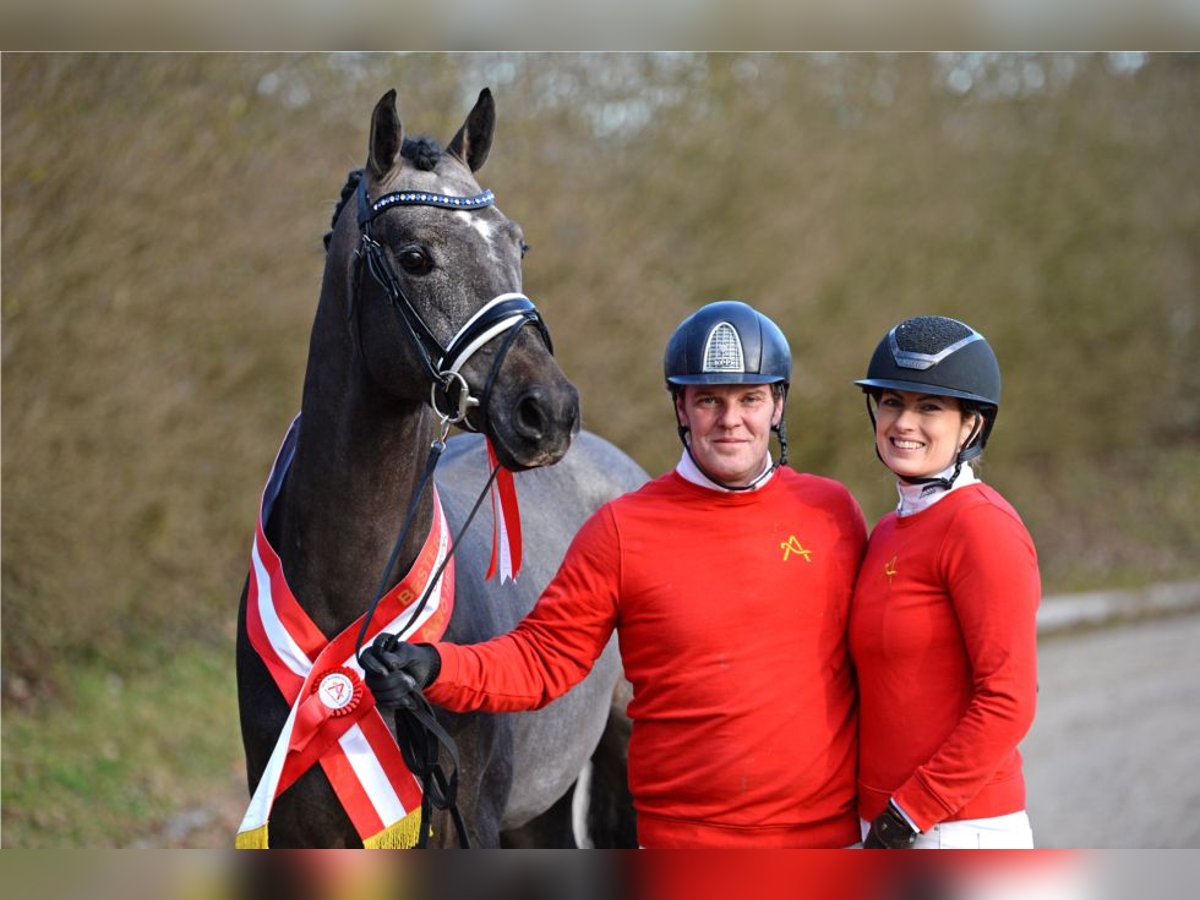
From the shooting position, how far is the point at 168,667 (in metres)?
8.37

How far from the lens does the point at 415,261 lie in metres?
3.12

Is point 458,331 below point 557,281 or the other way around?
below

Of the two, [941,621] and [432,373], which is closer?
[941,621]

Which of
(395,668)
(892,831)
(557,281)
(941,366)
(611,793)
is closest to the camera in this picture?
(892,831)

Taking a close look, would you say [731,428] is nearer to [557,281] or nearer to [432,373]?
[432,373]

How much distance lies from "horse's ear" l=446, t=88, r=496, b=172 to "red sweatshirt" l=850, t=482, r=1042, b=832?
148 centimetres

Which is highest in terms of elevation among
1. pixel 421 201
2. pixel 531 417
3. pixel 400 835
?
pixel 421 201

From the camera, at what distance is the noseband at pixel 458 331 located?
9.79ft

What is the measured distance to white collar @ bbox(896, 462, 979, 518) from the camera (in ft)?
9.70

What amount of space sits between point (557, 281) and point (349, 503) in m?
7.30

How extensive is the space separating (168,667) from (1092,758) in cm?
609

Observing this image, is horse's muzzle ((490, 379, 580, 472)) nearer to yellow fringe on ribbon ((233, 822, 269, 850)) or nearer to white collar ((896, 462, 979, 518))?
white collar ((896, 462, 979, 518))

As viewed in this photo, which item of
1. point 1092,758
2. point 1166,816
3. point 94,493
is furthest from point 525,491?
point 1092,758

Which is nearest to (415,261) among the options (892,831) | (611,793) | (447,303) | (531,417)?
(447,303)
